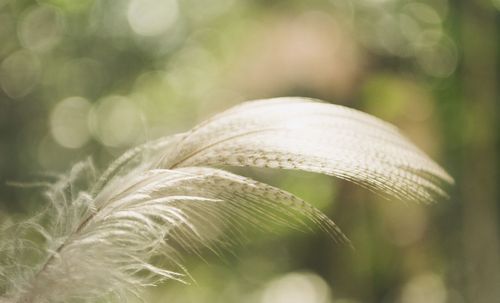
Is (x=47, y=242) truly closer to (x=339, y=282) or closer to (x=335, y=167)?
(x=335, y=167)

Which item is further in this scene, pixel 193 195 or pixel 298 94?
pixel 298 94

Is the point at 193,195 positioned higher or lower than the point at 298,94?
lower

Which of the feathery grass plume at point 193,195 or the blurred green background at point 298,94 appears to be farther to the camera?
the blurred green background at point 298,94

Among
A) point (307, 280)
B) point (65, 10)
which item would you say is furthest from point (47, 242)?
point (65, 10)

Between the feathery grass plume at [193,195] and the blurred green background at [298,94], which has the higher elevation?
the blurred green background at [298,94]

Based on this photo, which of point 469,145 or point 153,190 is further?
point 469,145
